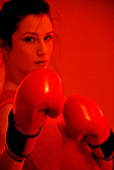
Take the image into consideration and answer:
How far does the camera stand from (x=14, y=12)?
854 mm

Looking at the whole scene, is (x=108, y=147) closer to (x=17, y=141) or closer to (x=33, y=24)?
(x=17, y=141)

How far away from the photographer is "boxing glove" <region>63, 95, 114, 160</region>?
732 mm

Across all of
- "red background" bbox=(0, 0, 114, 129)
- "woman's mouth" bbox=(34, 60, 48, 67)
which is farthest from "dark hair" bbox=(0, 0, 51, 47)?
"red background" bbox=(0, 0, 114, 129)

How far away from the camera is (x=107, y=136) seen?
774mm

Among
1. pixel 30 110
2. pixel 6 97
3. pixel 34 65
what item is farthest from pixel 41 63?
pixel 30 110

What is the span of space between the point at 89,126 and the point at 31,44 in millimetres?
300

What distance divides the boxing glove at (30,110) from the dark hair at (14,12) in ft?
0.79

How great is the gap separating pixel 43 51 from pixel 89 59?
0.79 meters

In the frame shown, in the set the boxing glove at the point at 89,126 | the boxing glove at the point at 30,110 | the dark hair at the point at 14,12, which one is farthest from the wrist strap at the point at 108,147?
the dark hair at the point at 14,12

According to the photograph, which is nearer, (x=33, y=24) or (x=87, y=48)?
(x=33, y=24)

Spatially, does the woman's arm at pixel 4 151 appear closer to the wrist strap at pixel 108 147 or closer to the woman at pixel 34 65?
the woman at pixel 34 65

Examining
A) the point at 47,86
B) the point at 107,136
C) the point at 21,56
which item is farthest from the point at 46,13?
the point at 107,136

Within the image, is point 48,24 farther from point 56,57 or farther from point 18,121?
point 56,57

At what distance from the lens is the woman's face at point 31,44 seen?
32.7 inches
